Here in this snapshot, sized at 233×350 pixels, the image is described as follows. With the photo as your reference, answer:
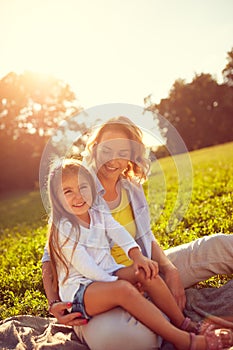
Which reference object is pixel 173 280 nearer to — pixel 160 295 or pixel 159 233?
pixel 160 295

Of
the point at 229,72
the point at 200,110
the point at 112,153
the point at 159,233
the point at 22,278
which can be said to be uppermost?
the point at 229,72

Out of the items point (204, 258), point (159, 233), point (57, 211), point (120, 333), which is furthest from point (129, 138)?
point (159, 233)

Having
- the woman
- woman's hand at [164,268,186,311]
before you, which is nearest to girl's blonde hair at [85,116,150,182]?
the woman

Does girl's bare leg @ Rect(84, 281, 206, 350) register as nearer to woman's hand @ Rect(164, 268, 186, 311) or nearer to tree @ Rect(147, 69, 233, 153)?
woman's hand @ Rect(164, 268, 186, 311)

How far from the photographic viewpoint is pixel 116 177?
12.6 ft

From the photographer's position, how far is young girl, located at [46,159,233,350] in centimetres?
284

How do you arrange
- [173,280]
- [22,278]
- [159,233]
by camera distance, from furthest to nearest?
[159,233]
[22,278]
[173,280]

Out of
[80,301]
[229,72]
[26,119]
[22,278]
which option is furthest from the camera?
[229,72]

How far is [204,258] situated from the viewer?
12.5 ft

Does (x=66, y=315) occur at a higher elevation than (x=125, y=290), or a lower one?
lower

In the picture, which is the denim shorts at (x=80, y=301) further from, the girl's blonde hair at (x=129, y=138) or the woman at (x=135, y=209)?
the girl's blonde hair at (x=129, y=138)

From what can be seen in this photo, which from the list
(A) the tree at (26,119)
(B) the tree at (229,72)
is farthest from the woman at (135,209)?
(B) the tree at (229,72)

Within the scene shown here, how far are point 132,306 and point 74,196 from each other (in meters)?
0.85

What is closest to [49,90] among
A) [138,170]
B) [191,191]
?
[191,191]
